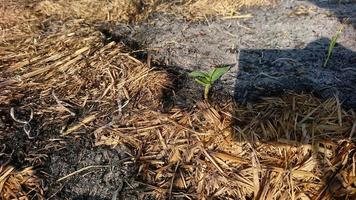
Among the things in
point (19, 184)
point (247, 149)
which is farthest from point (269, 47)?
point (19, 184)

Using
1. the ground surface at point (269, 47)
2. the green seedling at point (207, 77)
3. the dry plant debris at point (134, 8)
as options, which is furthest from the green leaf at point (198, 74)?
the dry plant debris at point (134, 8)

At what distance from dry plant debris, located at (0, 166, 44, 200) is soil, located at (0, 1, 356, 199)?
40mm

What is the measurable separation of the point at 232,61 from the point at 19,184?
52.3 inches

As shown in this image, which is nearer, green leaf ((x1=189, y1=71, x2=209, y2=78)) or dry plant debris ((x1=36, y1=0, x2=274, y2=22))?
green leaf ((x1=189, y1=71, x2=209, y2=78))

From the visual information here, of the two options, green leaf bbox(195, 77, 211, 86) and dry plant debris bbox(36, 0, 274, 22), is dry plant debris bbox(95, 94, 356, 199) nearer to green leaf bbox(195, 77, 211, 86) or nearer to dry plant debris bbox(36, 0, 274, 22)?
green leaf bbox(195, 77, 211, 86)

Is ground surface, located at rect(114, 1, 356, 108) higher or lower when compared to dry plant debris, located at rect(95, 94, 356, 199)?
higher

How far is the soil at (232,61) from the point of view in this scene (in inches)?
61.0

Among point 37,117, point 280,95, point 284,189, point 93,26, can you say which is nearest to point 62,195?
point 37,117

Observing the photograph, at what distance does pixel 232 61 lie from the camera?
211cm

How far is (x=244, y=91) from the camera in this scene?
1887 mm

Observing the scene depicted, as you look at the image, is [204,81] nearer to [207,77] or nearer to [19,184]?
[207,77]

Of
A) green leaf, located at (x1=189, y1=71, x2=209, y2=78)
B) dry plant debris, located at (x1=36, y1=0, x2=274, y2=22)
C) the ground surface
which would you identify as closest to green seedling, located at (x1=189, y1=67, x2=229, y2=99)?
green leaf, located at (x1=189, y1=71, x2=209, y2=78)

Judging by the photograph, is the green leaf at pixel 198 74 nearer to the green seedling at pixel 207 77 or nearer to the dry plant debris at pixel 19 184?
the green seedling at pixel 207 77

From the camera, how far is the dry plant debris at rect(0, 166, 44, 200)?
4.85 feet
